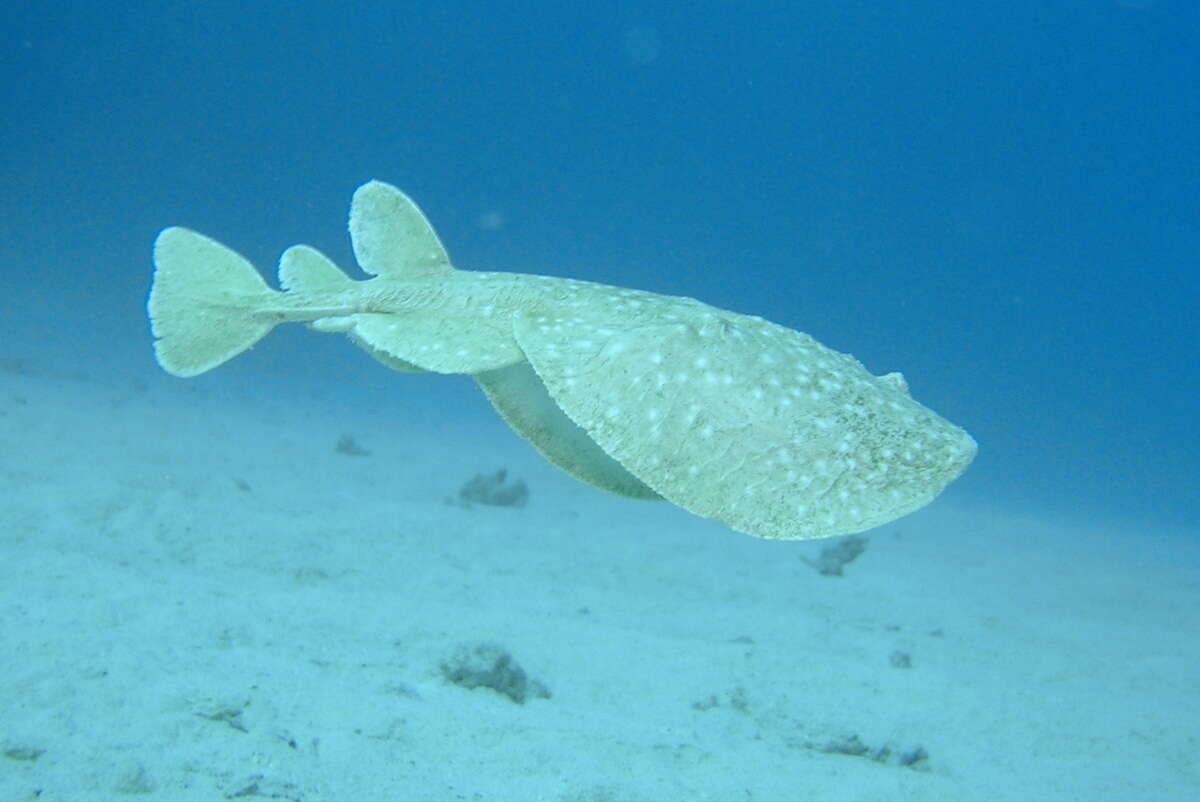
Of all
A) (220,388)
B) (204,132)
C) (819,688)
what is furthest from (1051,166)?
(819,688)

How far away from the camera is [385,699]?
16.5ft

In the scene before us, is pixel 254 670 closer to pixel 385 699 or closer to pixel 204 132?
pixel 385 699

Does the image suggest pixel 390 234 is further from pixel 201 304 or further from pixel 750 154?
pixel 750 154

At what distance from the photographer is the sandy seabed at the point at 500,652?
4.30 metres

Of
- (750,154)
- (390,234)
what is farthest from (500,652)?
(750,154)

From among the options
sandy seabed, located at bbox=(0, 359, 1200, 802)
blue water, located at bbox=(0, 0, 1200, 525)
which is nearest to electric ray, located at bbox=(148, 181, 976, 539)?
sandy seabed, located at bbox=(0, 359, 1200, 802)

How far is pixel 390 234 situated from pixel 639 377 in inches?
86.5

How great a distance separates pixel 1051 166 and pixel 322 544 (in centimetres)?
9999

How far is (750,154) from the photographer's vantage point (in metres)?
91.1

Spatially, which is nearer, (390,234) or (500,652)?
(390,234)

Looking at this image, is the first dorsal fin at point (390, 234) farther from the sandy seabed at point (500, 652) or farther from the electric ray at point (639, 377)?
the sandy seabed at point (500, 652)

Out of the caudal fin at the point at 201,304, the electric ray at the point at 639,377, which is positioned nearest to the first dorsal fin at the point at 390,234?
the electric ray at the point at 639,377

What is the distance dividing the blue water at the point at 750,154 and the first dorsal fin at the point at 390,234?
46.6 m

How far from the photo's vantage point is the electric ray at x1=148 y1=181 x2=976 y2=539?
9.21ft
